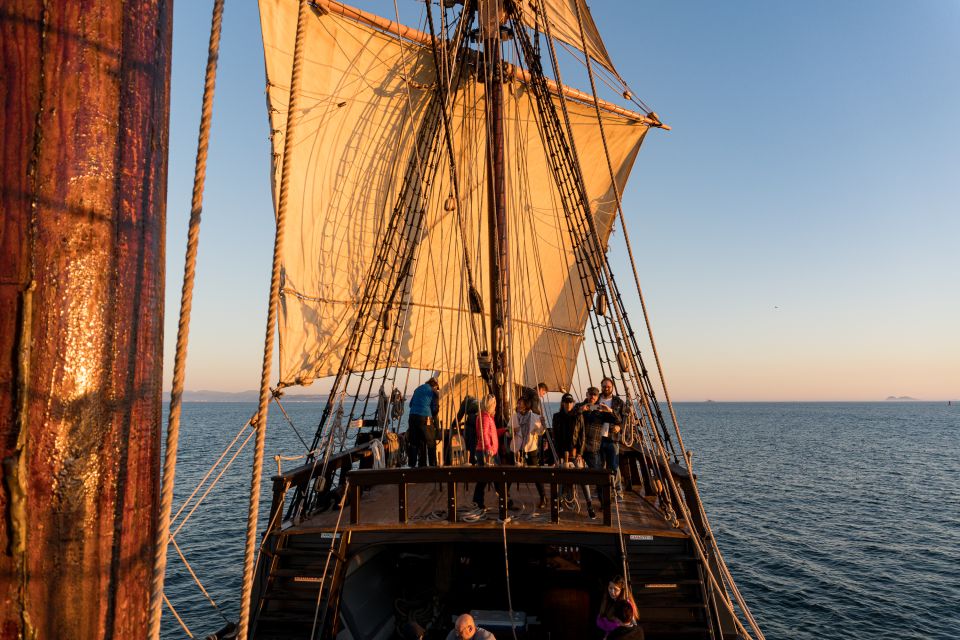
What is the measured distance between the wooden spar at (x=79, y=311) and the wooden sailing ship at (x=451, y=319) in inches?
19.7

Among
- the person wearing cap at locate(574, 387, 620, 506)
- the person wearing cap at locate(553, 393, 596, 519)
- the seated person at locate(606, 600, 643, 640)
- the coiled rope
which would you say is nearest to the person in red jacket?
the person wearing cap at locate(553, 393, 596, 519)

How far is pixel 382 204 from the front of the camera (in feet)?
59.9

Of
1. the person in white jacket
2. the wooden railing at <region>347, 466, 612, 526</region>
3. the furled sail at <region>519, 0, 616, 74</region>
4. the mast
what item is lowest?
the wooden railing at <region>347, 466, 612, 526</region>

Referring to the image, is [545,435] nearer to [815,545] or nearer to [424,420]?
[424,420]

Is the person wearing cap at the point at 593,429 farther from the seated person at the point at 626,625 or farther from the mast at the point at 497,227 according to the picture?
the seated person at the point at 626,625

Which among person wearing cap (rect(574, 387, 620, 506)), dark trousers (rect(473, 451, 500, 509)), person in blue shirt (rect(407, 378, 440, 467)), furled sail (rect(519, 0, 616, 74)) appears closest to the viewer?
dark trousers (rect(473, 451, 500, 509))

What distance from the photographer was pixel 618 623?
525 centimetres

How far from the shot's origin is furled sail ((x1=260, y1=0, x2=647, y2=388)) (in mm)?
16781

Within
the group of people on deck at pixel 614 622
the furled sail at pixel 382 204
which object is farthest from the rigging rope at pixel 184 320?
the furled sail at pixel 382 204

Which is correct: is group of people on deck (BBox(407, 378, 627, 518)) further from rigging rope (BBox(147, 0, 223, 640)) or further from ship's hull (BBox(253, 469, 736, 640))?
rigging rope (BBox(147, 0, 223, 640))

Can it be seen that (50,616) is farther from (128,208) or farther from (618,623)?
(618,623)

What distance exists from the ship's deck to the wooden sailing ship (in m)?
0.05

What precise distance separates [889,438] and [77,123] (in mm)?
92744

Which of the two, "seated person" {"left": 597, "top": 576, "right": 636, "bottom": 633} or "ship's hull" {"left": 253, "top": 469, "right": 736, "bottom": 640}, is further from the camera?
"ship's hull" {"left": 253, "top": 469, "right": 736, "bottom": 640}
